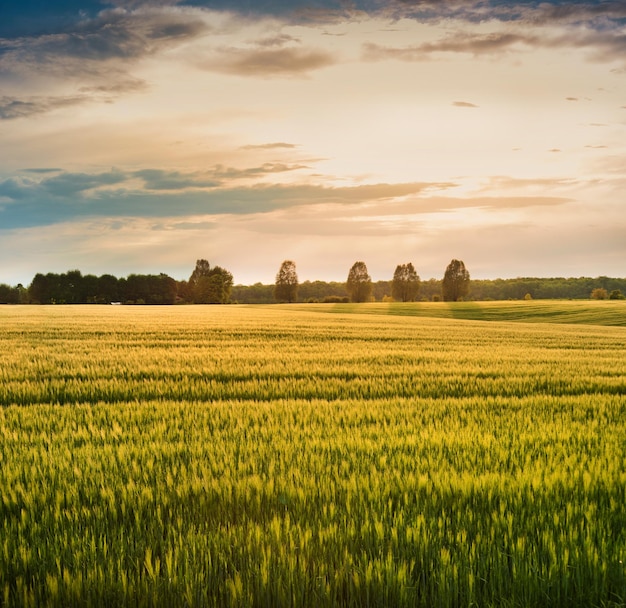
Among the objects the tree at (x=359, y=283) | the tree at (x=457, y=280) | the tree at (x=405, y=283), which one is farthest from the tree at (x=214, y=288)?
the tree at (x=457, y=280)

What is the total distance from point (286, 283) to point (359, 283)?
61.9ft

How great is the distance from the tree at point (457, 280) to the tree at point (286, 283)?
38525 millimetres

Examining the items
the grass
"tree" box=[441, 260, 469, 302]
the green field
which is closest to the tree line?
"tree" box=[441, 260, 469, 302]

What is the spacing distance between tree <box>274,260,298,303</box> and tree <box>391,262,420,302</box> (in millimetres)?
26608

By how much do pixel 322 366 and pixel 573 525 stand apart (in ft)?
33.3

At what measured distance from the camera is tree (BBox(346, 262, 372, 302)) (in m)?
138

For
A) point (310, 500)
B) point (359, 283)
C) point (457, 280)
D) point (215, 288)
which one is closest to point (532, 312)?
point (457, 280)

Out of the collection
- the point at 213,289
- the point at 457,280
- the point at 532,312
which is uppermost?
the point at 457,280

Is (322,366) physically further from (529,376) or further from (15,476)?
(15,476)

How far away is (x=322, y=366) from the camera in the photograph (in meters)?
13.9

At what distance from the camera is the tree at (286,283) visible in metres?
140

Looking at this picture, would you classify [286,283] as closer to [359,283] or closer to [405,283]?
[359,283]

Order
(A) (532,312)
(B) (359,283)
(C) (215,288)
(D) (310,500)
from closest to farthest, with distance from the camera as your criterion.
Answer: (D) (310,500) < (A) (532,312) < (C) (215,288) < (B) (359,283)

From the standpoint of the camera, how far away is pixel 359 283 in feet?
454
